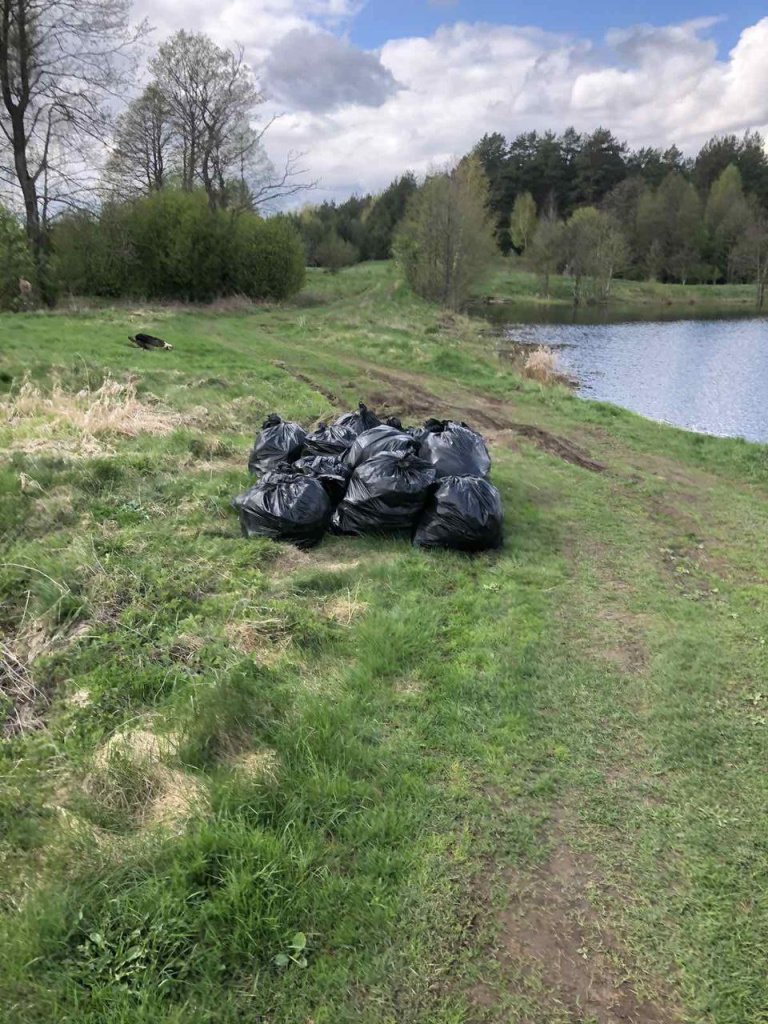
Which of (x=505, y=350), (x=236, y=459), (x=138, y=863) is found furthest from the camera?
(x=505, y=350)

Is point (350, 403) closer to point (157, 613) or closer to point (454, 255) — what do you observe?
point (157, 613)

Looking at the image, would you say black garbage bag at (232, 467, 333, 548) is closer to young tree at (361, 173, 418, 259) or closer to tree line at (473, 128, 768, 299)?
tree line at (473, 128, 768, 299)

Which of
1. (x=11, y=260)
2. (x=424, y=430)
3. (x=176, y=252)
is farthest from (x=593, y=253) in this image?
(x=424, y=430)

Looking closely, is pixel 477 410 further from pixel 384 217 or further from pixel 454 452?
pixel 384 217

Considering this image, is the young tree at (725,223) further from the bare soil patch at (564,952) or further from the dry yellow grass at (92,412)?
the bare soil patch at (564,952)

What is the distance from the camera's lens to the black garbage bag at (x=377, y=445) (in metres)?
5.40

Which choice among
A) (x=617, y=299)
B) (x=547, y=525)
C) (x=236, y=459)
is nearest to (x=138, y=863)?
(x=547, y=525)

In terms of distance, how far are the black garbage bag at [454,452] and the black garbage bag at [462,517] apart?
52 cm

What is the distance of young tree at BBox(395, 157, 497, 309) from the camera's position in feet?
106

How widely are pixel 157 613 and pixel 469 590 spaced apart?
6.96 feet

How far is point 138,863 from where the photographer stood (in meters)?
2.29

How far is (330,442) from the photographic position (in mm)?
6324

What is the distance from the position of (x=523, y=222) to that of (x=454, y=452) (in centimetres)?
6332

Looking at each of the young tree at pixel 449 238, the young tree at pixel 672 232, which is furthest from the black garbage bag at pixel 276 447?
the young tree at pixel 672 232
